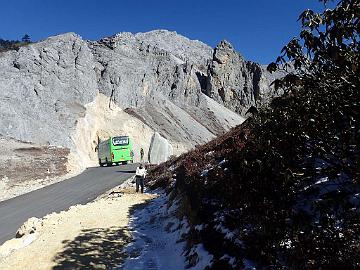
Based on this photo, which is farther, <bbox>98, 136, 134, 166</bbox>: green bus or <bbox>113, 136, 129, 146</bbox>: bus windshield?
<bbox>113, 136, 129, 146</bbox>: bus windshield

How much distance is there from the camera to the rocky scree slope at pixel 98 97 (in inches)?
2071

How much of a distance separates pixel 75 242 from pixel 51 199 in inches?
462

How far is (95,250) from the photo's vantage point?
11602 millimetres

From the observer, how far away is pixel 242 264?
746 cm

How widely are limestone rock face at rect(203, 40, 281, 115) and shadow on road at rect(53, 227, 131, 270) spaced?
9316 centimetres

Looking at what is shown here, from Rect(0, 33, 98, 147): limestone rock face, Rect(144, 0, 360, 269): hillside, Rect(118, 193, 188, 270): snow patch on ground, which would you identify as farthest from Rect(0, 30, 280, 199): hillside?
Rect(144, 0, 360, 269): hillside

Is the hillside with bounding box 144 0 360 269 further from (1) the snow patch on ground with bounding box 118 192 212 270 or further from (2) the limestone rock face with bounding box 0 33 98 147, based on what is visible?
(2) the limestone rock face with bounding box 0 33 98 147

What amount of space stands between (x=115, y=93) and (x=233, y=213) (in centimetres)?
6404

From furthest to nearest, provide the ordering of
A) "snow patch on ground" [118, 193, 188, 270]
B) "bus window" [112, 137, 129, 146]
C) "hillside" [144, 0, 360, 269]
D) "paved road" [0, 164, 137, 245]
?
"bus window" [112, 137, 129, 146] → "paved road" [0, 164, 137, 245] → "snow patch on ground" [118, 193, 188, 270] → "hillside" [144, 0, 360, 269]

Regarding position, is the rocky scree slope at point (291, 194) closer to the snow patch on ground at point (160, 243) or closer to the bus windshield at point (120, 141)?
the snow patch on ground at point (160, 243)

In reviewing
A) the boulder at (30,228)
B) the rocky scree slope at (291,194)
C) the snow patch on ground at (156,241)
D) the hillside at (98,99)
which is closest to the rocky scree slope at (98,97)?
the hillside at (98,99)

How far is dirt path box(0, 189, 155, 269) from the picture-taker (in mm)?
10930

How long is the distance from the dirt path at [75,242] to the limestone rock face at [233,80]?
9060 centimetres

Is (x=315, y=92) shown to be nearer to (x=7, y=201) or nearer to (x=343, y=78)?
(x=343, y=78)
